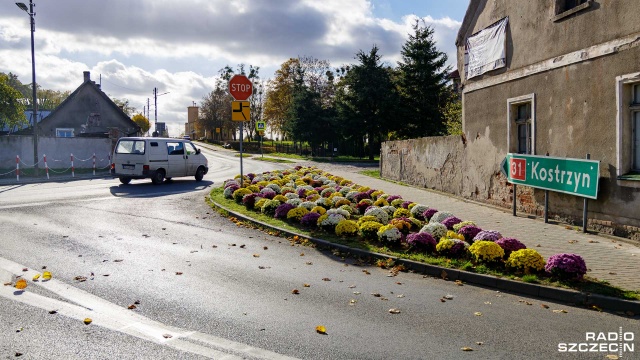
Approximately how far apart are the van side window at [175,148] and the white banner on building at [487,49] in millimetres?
12061

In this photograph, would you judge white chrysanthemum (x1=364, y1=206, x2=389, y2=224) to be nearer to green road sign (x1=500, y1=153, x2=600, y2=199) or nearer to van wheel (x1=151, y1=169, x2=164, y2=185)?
green road sign (x1=500, y1=153, x2=600, y2=199)

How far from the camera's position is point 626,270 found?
6844mm

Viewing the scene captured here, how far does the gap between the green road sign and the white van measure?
13.1m

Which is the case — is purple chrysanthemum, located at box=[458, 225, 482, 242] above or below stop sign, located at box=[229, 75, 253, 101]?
below

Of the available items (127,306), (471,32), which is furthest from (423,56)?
(127,306)

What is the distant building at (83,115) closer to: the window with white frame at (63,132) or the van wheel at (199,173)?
the window with white frame at (63,132)

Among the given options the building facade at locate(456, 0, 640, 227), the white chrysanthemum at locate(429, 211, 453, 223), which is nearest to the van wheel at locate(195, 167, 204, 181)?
the building facade at locate(456, 0, 640, 227)

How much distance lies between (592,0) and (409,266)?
6.47 metres

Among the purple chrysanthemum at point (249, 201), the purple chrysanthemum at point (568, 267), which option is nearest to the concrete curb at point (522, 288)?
Result: the purple chrysanthemum at point (568, 267)

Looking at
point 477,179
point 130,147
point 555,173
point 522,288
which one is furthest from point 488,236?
point 130,147

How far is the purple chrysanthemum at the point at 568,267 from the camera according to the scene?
619 centimetres

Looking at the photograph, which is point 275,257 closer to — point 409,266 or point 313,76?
point 409,266

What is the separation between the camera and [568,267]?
6.20 m

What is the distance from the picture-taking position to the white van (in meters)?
A: 19.2
